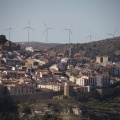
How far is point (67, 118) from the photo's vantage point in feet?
126

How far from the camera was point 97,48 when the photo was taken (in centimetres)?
7019

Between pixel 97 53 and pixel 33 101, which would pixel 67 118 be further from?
pixel 97 53

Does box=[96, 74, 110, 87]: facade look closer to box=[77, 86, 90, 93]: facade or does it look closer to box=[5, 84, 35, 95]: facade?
box=[77, 86, 90, 93]: facade

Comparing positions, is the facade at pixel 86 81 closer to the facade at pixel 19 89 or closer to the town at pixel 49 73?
the town at pixel 49 73

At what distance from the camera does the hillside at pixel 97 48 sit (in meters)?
67.2

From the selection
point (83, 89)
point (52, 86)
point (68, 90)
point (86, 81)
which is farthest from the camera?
point (86, 81)

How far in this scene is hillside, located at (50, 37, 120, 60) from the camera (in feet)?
221

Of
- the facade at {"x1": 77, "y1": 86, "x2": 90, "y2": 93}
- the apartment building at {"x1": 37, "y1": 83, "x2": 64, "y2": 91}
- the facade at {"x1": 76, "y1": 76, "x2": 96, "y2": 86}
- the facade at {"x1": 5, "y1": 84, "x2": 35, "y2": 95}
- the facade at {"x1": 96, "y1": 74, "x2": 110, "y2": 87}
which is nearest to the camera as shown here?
the facade at {"x1": 5, "y1": 84, "x2": 35, "y2": 95}

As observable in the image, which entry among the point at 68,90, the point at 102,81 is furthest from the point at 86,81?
the point at 68,90

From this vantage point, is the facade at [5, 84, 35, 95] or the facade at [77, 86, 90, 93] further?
the facade at [77, 86, 90, 93]

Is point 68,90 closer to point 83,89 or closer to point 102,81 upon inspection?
point 83,89

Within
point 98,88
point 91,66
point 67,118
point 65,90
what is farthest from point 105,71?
point 67,118

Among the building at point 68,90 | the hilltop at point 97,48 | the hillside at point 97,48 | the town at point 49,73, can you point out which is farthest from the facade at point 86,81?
the hillside at point 97,48

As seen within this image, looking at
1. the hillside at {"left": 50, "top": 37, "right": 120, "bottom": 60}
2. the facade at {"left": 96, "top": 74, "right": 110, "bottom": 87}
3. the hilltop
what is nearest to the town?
the facade at {"left": 96, "top": 74, "right": 110, "bottom": 87}
